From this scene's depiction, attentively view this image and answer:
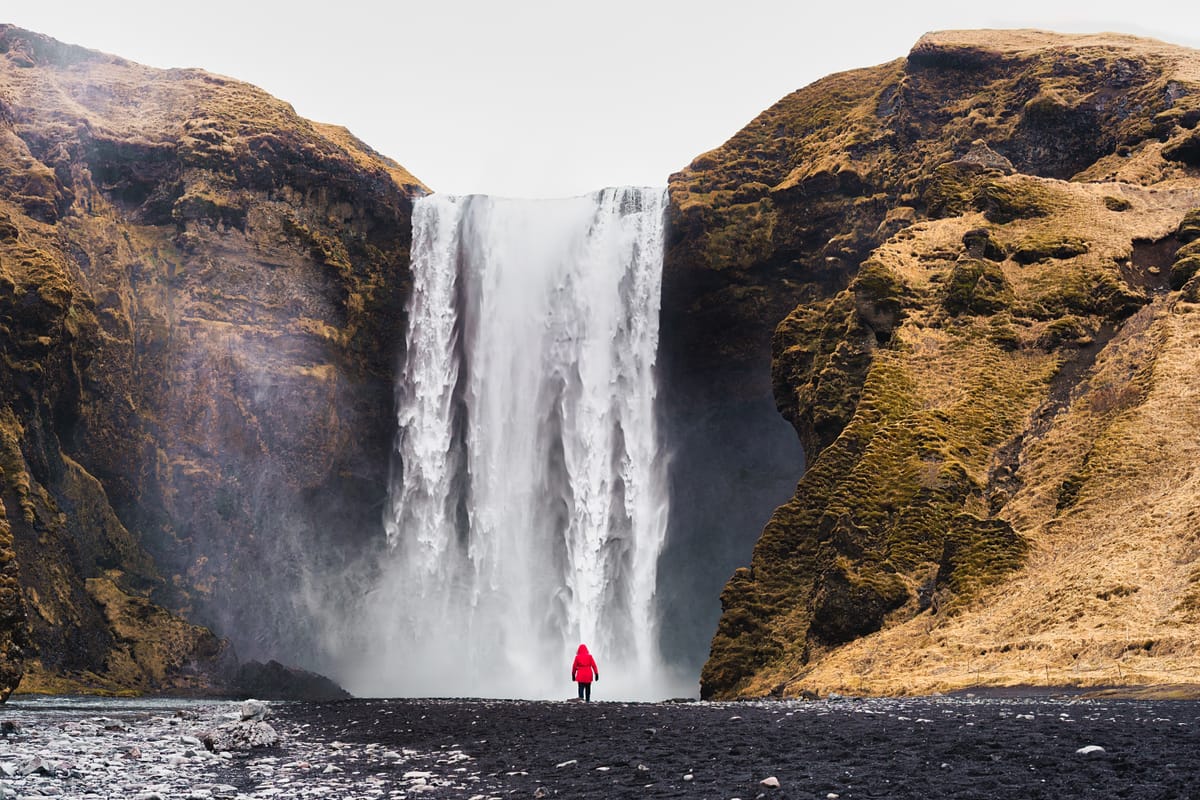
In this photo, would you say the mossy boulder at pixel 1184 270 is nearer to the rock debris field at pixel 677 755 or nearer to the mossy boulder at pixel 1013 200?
the mossy boulder at pixel 1013 200

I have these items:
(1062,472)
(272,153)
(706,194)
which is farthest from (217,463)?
(1062,472)

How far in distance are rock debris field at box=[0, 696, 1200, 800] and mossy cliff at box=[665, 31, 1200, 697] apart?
7001mm

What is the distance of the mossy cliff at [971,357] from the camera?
2770 centimetres

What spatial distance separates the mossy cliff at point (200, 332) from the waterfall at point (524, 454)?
2.70m

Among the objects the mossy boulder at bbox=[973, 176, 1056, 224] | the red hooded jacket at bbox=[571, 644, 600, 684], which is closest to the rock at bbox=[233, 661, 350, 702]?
the red hooded jacket at bbox=[571, 644, 600, 684]

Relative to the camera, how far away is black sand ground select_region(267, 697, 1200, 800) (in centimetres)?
1075

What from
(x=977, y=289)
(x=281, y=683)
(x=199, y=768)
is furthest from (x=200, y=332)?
(x=199, y=768)

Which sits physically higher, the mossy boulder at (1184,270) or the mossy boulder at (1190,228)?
the mossy boulder at (1190,228)

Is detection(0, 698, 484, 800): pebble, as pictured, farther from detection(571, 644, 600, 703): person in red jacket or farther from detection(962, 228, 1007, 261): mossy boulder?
detection(962, 228, 1007, 261): mossy boulder

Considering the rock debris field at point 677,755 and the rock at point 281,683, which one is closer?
the rock debris field at point 677,755

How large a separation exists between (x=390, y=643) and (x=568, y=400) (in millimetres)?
16157

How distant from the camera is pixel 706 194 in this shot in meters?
61.2

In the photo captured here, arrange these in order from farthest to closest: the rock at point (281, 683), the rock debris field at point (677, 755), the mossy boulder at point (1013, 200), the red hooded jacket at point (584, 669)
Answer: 1. the rock at point (281, 683)
2. the mossy boulder at point (1013, 200)
3. the red hooded jacket at point (584, 669)
4. the rock debris field at point (677, 755)

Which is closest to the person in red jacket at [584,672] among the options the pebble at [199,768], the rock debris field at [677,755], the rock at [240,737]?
the rock debris field at [677,755]
